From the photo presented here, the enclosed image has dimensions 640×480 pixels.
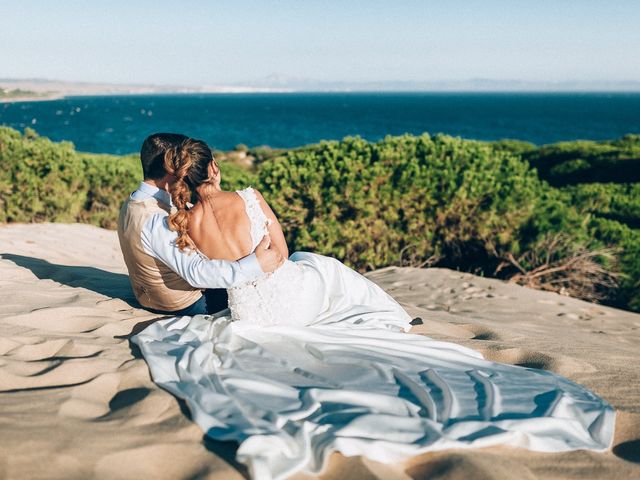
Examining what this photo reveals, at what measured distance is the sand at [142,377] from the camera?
8.52 ft

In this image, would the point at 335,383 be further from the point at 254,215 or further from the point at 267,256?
the point at 254,215

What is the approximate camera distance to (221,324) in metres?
4.37

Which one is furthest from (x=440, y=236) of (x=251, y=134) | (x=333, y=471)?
(x=251, y=134)

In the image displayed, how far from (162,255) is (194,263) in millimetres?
325

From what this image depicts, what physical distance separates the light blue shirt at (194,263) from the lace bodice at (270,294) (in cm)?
11

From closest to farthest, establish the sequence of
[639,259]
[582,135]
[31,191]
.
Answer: [639,259] < [31,191] < [582,135]

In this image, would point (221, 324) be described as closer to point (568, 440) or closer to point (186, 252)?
point (186, 252)

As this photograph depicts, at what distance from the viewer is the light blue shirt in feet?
14.4

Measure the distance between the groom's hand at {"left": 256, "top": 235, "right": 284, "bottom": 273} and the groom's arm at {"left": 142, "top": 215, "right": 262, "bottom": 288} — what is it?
5cm

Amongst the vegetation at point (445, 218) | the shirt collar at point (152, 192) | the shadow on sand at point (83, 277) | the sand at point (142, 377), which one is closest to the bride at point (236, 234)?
the shirt collar at point (152, 192)

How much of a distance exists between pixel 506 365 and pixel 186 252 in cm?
261

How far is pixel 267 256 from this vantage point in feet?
14.7

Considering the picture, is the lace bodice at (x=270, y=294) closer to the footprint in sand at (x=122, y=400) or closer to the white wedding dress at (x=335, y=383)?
the white wedding dress at (x=335, y=383)

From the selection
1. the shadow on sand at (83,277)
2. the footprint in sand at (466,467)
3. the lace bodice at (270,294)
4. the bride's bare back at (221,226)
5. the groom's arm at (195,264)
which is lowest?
the shadow on sand at (83,277)
